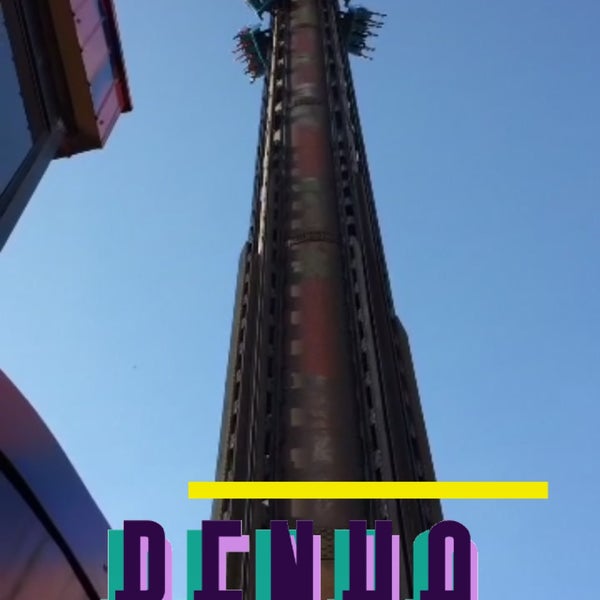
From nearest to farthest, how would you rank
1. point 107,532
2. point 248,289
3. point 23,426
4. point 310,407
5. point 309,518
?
1. point 23,426
2. point 107,532
3. point 309,518
4. point 310,407
5. point 248,289

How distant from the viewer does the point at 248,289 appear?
1756cm

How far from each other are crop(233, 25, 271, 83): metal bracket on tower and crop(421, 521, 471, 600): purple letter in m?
28.4

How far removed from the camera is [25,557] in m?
3.84

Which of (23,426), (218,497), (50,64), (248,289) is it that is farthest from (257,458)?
(23,426)

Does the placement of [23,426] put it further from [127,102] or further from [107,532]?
[127,102]

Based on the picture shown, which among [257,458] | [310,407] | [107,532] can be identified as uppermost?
[310,407]

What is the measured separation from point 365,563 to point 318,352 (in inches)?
237

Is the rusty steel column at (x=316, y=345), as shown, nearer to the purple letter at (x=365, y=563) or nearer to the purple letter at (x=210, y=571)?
the purple letter at (x=365, y=563)

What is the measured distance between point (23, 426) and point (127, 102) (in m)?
5.88

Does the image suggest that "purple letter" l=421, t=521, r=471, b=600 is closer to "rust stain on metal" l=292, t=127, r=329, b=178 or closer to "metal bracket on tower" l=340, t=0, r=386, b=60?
"rust stain on metal" l=292, t=127, r=329, b=178

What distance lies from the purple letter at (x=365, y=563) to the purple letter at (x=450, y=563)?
557mm

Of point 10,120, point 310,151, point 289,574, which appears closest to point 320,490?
point 289,574

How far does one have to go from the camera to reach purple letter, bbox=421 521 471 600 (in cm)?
852

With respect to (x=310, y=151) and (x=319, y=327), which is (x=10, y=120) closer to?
(x=319, y=327)
